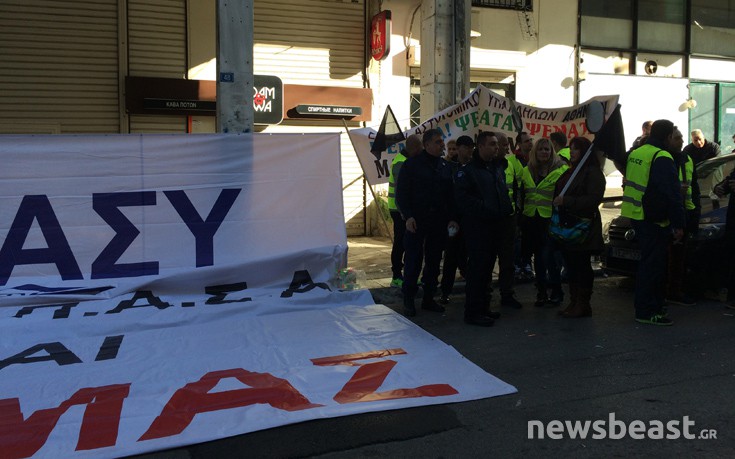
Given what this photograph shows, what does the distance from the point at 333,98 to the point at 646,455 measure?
35.1 ft

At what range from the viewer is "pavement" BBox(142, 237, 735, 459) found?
398 cm

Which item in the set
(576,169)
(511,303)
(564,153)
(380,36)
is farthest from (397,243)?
(380,36)

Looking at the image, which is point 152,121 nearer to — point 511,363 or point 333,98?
point 333,98

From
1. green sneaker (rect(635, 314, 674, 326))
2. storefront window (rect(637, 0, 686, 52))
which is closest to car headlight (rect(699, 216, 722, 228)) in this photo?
green sneaker (rect(635, 314, 674, 326))

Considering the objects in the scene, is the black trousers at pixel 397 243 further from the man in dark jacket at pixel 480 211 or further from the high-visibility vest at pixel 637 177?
the high-visibility vest at pixel 637 177

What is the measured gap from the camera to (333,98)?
1361 cm

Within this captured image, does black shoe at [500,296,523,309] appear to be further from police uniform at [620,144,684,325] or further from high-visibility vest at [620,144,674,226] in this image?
high-visibility vest at [620,144,674,226]

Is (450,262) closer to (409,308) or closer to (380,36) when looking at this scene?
(409,308)

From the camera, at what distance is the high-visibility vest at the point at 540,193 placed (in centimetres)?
751

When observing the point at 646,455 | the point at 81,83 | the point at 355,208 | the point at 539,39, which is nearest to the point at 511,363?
the point at 646,455

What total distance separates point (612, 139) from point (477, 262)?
192cm

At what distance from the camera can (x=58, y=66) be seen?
39.5 ft

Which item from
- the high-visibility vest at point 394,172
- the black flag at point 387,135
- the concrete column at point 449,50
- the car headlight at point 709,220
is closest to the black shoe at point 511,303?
the high-visibility vest at point 394,172

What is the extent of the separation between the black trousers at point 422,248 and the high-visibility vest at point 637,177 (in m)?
1.81
